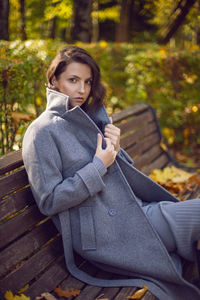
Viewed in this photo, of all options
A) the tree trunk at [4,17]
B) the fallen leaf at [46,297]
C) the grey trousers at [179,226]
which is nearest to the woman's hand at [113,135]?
the grey trousers at [179,226]

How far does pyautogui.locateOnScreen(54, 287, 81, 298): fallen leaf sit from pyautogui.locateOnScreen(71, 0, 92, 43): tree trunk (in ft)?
17.8

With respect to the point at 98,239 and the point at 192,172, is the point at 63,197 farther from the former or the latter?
the point at 192,172

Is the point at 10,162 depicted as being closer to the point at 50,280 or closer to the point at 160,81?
the point at 50,280

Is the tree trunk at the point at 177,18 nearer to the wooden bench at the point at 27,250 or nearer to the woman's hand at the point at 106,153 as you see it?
the woman's hand at the point at 106,153

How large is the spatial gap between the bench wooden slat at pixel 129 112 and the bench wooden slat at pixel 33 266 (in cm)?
154

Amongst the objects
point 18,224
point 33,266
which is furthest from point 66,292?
point 18,224

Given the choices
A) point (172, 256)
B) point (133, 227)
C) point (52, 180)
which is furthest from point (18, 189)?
point (172, 256)

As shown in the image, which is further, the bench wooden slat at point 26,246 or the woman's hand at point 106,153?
the woman's hand at point 106,153

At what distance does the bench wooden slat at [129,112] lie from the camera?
134 inches

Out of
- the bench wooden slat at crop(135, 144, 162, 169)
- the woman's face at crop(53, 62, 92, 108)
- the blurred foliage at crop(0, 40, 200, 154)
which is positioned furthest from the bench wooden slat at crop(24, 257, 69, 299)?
the blurred foliage at crop(0, 40, 200, 154)

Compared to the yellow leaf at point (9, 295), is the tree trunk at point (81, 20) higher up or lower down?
higher up

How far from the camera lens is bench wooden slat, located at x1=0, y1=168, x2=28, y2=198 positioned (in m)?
1.90

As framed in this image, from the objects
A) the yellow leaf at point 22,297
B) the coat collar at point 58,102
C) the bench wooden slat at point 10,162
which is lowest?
the yellow leaf at point 22,297

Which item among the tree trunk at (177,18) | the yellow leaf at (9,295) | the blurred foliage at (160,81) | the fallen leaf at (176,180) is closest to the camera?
the yellow leaf at (9,295)
